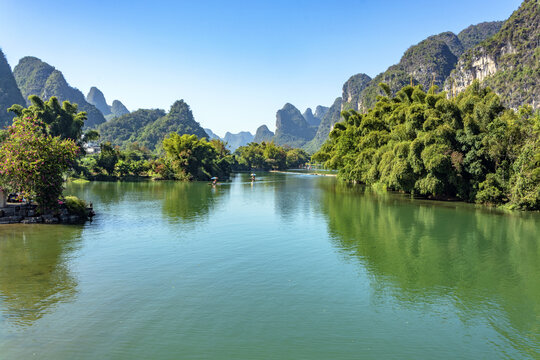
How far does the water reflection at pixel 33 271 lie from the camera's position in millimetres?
10069

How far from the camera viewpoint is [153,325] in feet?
30.0

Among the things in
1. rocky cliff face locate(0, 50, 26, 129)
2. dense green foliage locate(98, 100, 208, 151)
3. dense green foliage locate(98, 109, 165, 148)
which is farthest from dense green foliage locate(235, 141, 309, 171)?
rocky cliff face locate(0, 50, 26, 129)

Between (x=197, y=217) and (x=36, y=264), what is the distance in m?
13.5

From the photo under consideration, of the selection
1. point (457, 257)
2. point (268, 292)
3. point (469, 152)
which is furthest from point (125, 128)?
point (268, 292)

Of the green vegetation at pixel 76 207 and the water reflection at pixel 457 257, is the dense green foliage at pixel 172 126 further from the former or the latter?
the water reflection at pixel 457 257

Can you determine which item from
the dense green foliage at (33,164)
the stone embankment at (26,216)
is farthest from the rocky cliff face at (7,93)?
the dense green foliage at (33,164)

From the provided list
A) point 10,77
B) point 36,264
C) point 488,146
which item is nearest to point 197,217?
point 36,264

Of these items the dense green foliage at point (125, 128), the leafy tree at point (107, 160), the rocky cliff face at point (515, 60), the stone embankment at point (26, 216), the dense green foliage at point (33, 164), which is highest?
the rocky cliff face at point (515, 60)

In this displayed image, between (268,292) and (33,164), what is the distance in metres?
17.5

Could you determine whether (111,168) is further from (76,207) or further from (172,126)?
(172,126)

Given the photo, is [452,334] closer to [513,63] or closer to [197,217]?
[197,217]

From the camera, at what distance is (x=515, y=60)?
126 meters

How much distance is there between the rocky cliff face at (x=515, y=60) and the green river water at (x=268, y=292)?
10608 cm

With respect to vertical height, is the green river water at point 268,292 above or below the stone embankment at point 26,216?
below
